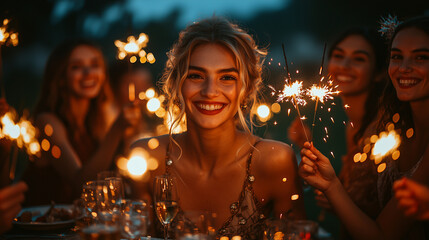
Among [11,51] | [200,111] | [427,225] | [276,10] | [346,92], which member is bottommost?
[427,225]

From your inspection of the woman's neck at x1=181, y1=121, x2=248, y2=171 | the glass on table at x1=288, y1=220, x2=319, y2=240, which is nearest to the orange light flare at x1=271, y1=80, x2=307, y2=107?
the woman's neck at x1=181, y1=121, x2=248, y2=171

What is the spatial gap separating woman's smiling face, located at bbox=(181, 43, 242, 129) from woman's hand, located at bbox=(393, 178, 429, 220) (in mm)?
1344

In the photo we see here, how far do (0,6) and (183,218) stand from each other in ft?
16.7

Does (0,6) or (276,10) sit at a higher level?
(276,10)

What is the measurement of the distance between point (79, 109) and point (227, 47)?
2.18 metres

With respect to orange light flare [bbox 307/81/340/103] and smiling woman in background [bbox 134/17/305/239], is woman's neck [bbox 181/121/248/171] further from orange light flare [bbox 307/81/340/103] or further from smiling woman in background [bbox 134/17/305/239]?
orange light flare [bbox 307/81/340/103]

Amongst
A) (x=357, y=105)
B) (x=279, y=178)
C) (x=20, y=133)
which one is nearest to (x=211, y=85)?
(x=279, y=178)

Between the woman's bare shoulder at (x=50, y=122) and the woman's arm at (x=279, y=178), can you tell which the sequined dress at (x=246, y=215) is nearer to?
the woman's arm at (x=279, y=178)

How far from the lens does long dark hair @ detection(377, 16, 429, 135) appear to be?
90.0 inches

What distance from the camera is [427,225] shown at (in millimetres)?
2297

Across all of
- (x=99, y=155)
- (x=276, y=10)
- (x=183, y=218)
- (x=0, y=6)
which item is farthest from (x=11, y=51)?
(x=183, y=218)

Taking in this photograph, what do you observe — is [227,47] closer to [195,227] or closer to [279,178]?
[279,178]

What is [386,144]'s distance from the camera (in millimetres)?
2600

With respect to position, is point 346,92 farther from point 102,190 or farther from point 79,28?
point 79,28
